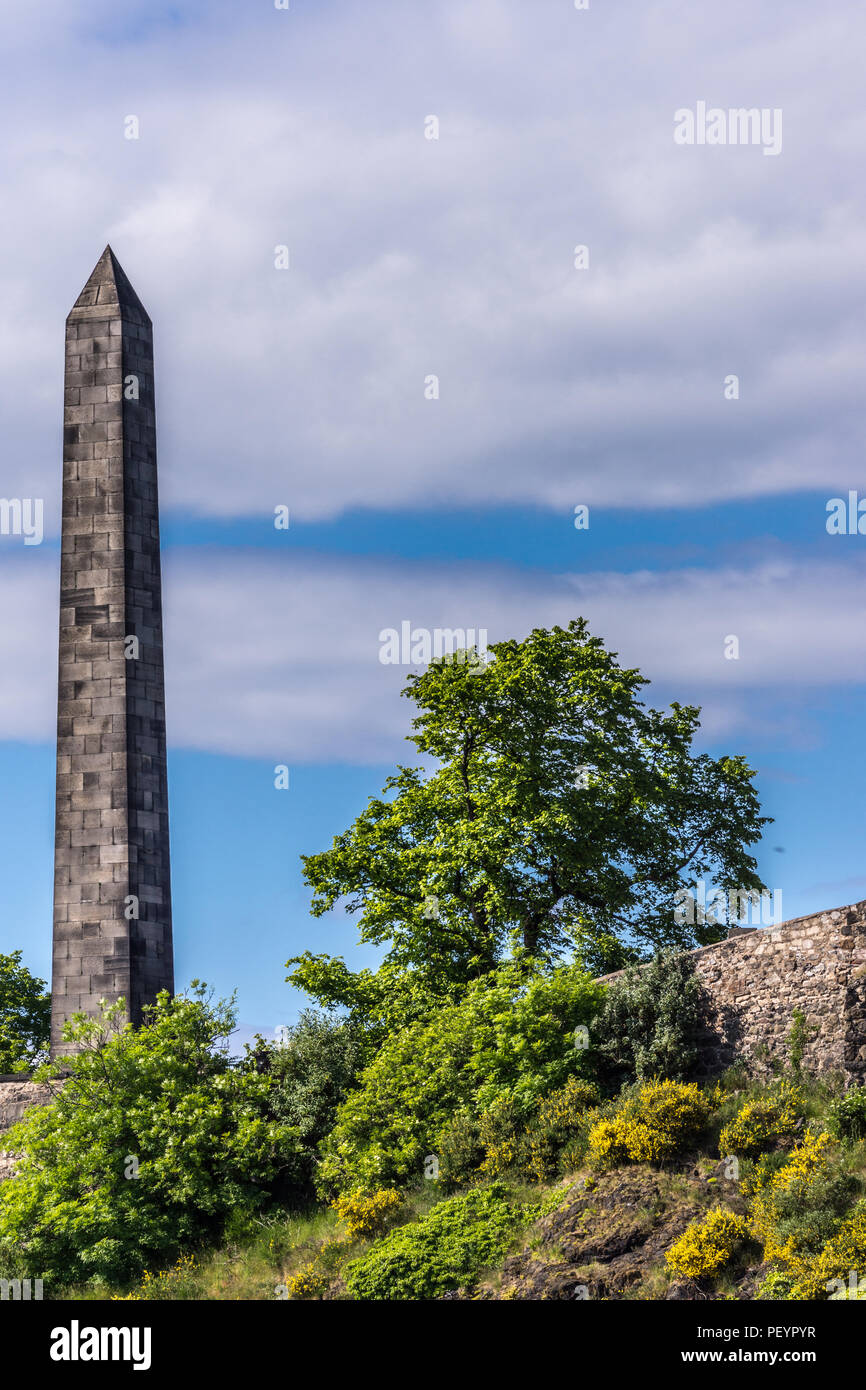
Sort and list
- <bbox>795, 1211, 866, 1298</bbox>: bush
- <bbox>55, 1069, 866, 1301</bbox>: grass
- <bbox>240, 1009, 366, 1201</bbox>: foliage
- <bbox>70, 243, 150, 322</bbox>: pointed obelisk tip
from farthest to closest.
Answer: <bbox>70, 243, 150, 322</bbox>: pointed obelisk tip < <bbox>240, 1009, 366, 1201</bbox>: foliage < <bbox>55, 1069, 866, 1301</bbox>: grass < <bbox>795, 1211, 866, 1298</bbox>: bush

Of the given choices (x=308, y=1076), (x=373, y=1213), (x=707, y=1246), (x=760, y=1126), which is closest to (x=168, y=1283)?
(x=373, y=1213)

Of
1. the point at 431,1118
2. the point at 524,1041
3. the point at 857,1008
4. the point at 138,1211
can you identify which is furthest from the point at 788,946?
the point at 138,1211

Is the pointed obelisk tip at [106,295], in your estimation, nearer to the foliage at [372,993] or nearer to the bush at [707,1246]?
the foliage at [372,993]

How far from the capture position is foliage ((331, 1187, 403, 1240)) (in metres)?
31.3

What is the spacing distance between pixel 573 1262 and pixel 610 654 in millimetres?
21342

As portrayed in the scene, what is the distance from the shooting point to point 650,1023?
3134cm

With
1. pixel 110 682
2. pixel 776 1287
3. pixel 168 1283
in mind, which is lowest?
pixel 168 1283

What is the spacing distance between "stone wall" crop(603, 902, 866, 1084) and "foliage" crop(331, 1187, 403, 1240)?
6.55 m

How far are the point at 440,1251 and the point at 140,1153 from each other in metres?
9.50

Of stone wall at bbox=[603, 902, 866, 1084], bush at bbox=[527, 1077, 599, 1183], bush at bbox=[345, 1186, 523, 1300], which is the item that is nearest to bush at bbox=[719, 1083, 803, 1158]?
stone wall at bbox=[603, 902, 866, 1084]

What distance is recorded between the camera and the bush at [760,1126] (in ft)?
90.7

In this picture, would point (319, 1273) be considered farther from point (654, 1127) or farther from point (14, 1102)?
point (14, 1102)

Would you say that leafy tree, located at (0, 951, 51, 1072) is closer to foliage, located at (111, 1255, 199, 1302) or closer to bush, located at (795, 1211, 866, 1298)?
foliage, located at (111, 1255, 199, 1302)
